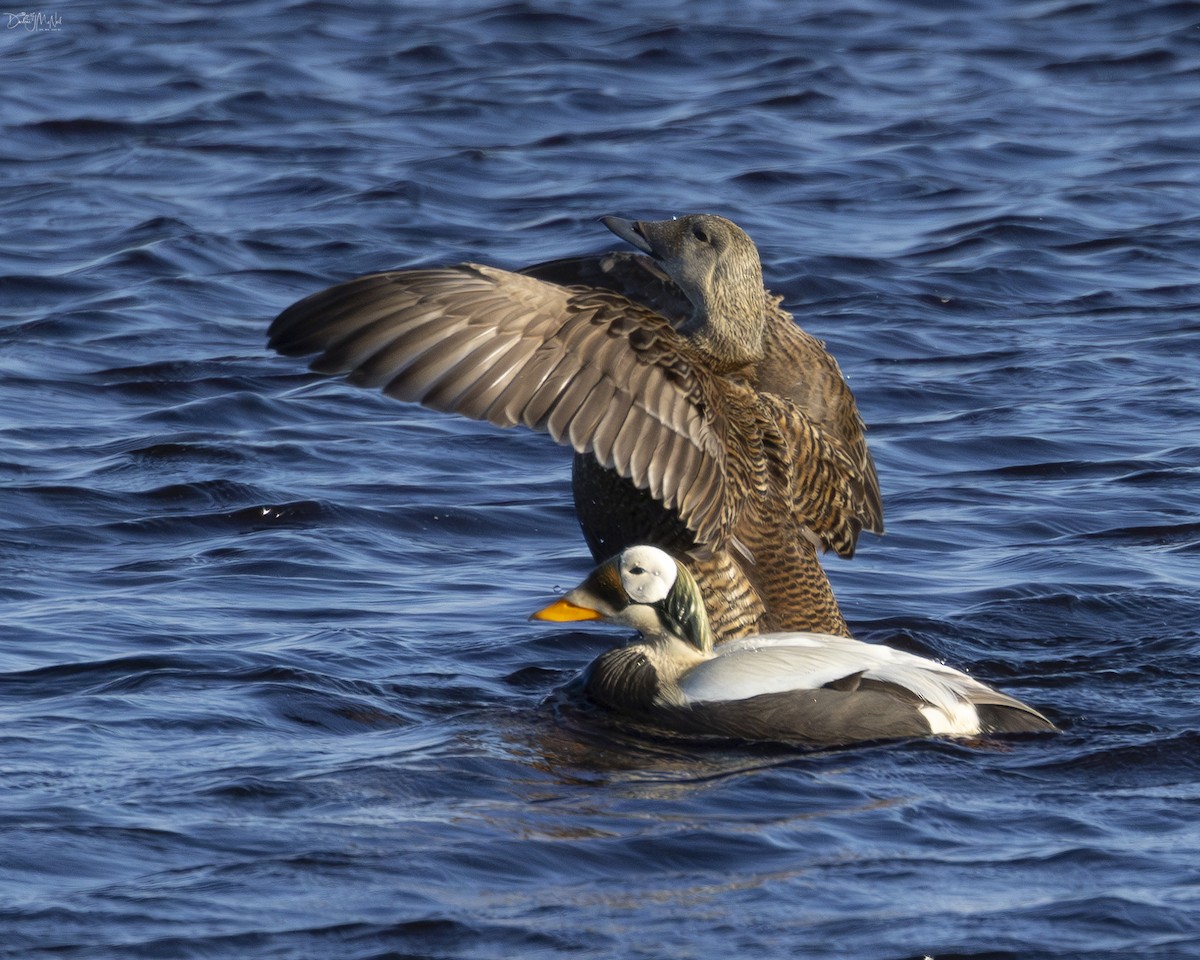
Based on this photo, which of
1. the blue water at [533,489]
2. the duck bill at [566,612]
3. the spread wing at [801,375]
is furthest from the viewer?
the spread wing at [801,375]

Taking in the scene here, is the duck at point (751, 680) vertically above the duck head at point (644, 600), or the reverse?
the duck head at point (644, 600)

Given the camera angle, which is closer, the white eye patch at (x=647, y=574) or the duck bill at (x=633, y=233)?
the white eye patch at (x=647, y=574)

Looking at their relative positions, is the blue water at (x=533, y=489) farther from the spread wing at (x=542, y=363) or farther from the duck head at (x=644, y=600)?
the spread wing at (x=542, y=363)

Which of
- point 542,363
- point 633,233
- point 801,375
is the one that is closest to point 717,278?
point 633,233

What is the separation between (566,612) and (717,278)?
1150 mm

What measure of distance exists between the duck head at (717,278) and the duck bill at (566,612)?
3.02 feet

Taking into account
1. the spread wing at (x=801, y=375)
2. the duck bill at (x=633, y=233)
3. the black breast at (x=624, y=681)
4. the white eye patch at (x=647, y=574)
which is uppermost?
the duck bill at (x=633, y=233)

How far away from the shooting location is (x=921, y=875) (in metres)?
5.15

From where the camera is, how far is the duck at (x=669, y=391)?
6.31 meters

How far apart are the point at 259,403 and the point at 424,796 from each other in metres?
5.01

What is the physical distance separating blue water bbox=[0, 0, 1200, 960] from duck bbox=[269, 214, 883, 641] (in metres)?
0.65

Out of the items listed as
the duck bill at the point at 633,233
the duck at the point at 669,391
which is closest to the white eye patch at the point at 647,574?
the duck at the point at 669,391

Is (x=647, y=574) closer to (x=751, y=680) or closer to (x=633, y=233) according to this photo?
(x=751, y=680)

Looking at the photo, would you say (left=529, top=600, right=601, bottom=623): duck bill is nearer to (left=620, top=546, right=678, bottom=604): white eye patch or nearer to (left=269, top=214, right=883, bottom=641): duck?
(left=620, top=546, right=678, bottom=604): white eye patch
